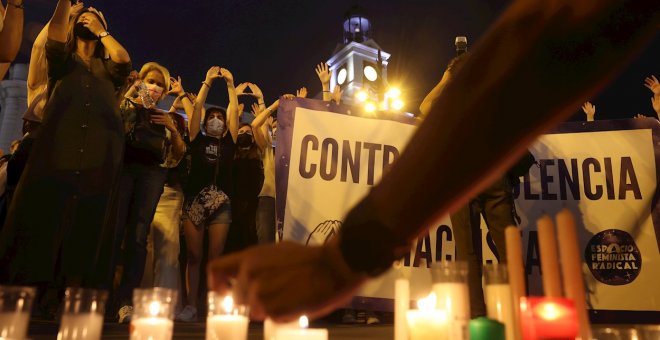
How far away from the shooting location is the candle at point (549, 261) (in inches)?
41.2

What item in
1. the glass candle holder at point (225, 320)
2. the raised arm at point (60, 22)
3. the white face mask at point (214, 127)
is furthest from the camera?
the white face mask at point (214, 127)

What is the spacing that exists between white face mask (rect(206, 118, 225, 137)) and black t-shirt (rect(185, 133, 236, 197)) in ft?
0.19

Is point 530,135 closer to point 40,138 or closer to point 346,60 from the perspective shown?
point 40,138

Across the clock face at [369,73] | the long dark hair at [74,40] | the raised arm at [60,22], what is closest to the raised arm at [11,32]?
the raised arm at [60,22]

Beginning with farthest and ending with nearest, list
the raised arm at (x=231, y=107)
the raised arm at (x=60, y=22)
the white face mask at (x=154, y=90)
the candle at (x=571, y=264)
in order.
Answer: the raised arm at (x=231, y=107)
the white face mask at (x=154, y=90)
the raised arm at (x=60, y=22)
the candle at (x=571, y=264)

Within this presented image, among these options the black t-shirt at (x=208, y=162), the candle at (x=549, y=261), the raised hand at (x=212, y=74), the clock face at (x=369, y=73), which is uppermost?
the clock face at (x=369, y=73)

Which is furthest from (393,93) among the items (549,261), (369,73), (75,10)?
(369,73)

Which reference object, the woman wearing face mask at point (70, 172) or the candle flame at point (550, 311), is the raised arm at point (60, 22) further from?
the candle flame at point (550, 311)

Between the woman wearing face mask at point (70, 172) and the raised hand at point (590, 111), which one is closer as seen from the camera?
the woman wearing face mask at point (70, 172)

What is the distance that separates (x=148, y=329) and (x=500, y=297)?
1003 millimetres

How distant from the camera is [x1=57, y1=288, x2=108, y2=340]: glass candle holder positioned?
4.38 feet

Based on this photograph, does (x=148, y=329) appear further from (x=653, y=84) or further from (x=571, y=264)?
(x=653, y=84)

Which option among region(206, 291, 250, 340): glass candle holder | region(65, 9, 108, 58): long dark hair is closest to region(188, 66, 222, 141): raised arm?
region(65, 9, 108, 58): long dark hair

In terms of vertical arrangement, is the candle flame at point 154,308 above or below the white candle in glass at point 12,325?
above
